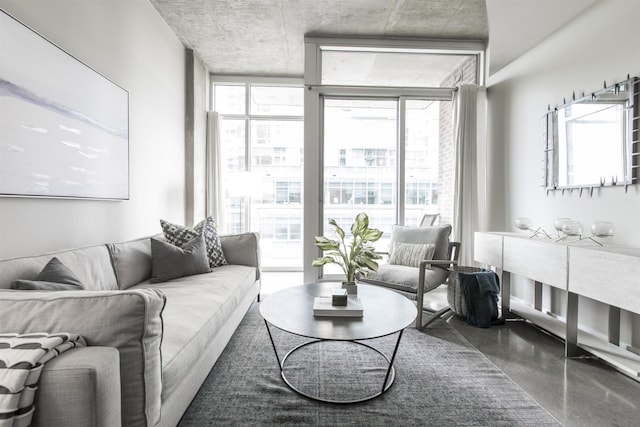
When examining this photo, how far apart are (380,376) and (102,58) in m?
2.95

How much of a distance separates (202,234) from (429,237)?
2147 mm

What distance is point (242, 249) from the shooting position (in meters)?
3.09

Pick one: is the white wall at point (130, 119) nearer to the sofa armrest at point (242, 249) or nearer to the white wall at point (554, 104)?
the sofa armrest at point (242, 249)

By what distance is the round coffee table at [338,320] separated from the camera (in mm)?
1520

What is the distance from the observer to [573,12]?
2.58 meters

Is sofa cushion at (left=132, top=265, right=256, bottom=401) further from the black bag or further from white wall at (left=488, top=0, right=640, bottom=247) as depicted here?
white wall at (left=488, top=0, right=640, bottom=247)

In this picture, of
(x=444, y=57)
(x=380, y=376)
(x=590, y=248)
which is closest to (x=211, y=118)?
(x=444, y=57)

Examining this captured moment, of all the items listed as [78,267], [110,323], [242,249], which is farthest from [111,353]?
[242,249]

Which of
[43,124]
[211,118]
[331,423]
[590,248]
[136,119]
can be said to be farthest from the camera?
[211,118]

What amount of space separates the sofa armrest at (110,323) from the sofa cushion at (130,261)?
1.21m

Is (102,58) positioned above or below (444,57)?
below

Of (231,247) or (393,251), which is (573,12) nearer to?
(393,251)

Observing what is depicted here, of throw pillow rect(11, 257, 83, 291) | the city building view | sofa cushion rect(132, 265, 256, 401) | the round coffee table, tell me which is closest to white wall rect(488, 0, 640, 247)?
the city building view

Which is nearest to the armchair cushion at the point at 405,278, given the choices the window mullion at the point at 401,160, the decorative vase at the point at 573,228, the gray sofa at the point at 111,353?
the decorative vase at the point at 573,228
